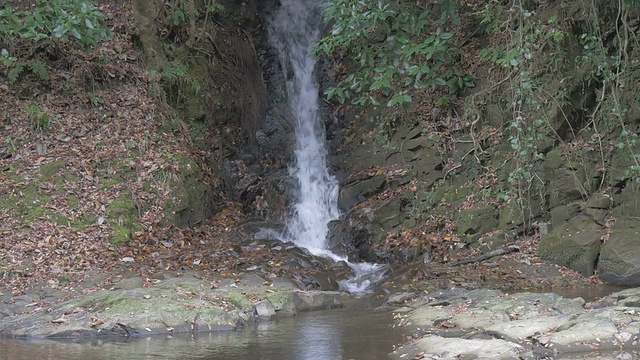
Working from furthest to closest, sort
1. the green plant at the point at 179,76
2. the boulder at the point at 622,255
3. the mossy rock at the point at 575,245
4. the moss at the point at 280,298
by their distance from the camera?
the green plant at the point at 179,76, the mossy rock at the point at 575,245, the boulder at the point at 622,255, the moss at the point at 280,298

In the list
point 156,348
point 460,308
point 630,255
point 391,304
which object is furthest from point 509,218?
point 156,348

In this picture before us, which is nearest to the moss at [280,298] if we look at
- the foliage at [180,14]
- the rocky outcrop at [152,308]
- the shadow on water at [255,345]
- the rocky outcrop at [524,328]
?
the rocky outcrop at [152,308]

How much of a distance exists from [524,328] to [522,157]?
487cm

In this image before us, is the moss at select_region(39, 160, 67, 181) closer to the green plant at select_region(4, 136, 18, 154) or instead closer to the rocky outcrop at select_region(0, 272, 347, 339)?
the green plant at select_region(4, 136, 18, 154)

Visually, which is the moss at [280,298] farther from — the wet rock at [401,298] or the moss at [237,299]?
the wet rock at [401,298]

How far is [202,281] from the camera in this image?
415 inches

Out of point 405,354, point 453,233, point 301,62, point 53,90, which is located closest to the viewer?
point 405,354

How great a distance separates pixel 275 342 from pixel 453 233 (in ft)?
19.5

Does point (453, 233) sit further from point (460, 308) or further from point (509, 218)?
point (460, 308)

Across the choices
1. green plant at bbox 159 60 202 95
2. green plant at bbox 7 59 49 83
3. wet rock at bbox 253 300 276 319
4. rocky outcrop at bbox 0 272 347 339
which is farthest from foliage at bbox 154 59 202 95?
wet rock at bbox 253 300 276 319

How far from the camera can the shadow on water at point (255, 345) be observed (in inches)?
286

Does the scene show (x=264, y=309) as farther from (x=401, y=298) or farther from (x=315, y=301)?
(x=401, y=298)

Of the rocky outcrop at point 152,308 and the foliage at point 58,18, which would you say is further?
the foliage at point 58,18

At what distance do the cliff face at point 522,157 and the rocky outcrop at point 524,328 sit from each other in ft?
9.08
